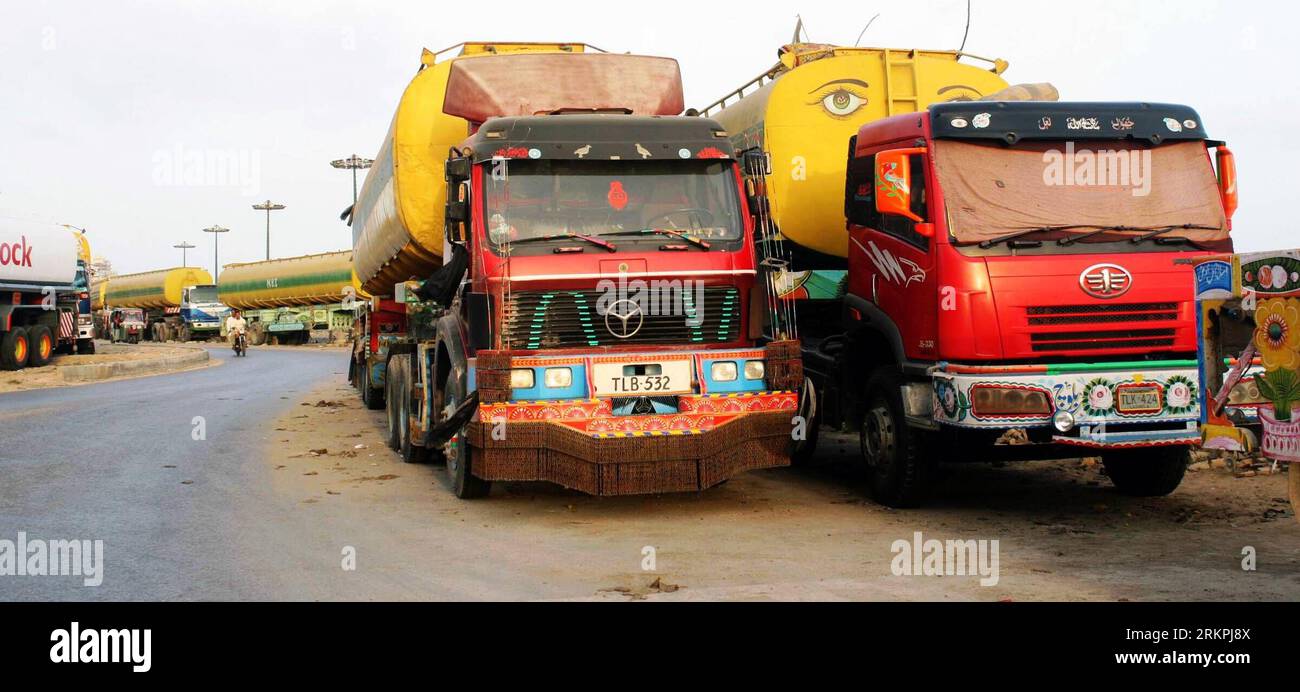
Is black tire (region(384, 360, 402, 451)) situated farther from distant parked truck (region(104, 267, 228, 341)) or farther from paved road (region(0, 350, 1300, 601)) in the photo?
distant parked truck (region(104, 267, 228, 341))

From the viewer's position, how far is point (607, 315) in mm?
8445

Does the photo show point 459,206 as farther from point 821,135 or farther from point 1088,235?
point 1088,235

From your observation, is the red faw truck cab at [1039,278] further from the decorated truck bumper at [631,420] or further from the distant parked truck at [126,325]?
the distant parked truck at [126,325]

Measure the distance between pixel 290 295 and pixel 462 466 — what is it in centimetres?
4732

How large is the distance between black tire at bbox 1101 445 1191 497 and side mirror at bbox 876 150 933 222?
→ 2.44 meters

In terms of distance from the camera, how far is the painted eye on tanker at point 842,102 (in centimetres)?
1039

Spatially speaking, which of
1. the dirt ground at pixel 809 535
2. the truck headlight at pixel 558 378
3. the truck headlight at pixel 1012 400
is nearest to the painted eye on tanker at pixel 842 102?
the dirt ground at pixel 809 535

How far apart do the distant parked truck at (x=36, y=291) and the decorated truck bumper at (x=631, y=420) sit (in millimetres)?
22160

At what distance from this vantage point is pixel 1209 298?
244 inches

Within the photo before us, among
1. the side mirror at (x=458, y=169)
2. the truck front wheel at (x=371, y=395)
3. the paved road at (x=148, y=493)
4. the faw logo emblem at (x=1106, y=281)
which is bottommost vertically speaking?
the paved road at (x=148, y=493)
